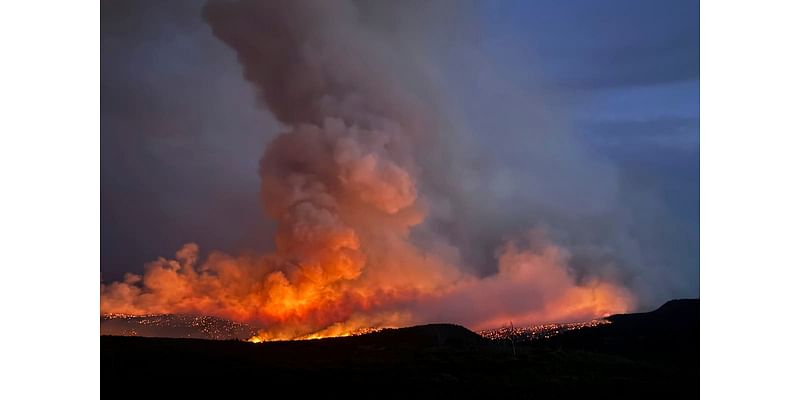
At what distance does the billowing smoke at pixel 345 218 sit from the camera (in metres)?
8.27

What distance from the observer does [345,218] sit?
842 centimetres

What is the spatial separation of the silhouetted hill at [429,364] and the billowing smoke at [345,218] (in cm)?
33

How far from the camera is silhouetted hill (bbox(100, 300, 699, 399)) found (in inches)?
296

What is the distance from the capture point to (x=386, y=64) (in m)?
8.55

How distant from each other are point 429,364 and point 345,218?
6.00 ft

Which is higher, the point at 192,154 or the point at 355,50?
the point at 355,50
